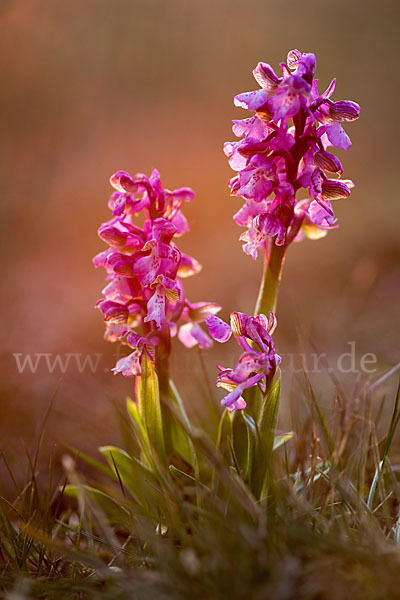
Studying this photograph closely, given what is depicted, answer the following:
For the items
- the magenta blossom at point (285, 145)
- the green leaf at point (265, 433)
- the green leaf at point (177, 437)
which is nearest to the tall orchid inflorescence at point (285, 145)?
the magenta blossom at point (285, 145)

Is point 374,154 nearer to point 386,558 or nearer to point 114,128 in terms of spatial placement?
point 114,128

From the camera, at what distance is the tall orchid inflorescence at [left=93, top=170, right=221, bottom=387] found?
1392 mm

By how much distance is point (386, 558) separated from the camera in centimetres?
84

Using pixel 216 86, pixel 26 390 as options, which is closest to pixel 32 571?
pixel 26 390

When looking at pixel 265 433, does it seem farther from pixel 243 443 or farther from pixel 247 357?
pixel 247 357

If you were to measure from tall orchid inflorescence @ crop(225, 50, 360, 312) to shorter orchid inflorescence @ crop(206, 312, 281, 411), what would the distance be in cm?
23

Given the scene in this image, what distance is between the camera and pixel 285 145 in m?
1.32

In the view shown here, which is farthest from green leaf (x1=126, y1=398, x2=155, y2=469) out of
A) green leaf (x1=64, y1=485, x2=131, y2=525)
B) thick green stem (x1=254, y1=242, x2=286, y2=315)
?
thick green stem (x1=254, y1=242, x2=286, y2=315)

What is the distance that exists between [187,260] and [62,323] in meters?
2.11

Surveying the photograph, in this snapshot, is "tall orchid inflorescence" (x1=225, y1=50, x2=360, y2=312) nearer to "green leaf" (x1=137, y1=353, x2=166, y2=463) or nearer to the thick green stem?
the thick green stem

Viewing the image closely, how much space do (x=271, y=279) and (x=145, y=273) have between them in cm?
36

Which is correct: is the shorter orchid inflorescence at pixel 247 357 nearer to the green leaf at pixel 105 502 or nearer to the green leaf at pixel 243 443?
the green leaf at pixel 243 443

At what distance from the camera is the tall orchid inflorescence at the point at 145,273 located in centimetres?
139

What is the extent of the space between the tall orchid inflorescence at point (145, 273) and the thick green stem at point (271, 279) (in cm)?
20
